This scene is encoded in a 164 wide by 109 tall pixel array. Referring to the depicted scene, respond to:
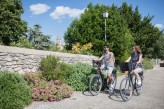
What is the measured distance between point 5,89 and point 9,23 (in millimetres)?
18933

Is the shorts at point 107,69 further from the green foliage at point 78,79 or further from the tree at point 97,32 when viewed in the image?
the tree at point 97,32

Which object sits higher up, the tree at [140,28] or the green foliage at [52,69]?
the tree at [140,28]

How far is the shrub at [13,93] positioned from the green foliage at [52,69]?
65.1 inches

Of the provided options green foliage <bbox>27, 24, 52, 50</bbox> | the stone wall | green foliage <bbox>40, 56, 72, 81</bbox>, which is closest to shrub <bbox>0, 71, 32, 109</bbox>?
the stone wall

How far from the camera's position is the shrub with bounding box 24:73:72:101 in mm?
8336

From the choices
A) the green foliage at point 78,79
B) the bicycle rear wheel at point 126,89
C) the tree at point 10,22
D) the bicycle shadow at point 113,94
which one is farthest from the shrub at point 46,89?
the tree at point 10,22

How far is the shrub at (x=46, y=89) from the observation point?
8336 millimetres

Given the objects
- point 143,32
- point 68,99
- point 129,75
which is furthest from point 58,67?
point 143,32

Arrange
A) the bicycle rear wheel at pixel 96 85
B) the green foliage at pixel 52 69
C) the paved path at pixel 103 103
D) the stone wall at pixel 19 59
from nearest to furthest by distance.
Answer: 1. the paved path at pixel 103 103
2. the stone wall at pixel 19 59
3. the bicycle rear wheel at pixel 96 85
4. the green foliage at pixel 52 69

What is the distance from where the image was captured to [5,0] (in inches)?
982

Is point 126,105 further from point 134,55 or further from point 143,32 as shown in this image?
point 143,32

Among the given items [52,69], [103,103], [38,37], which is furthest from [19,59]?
[38,37]

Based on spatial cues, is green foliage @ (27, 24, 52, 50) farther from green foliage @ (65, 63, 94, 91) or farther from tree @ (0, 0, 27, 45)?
green foliage @ (65, 63, 94, 91)

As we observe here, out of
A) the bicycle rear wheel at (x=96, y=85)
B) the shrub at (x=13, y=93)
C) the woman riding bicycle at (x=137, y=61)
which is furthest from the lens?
the bicycle rear wheel at (x=96, y=85)
